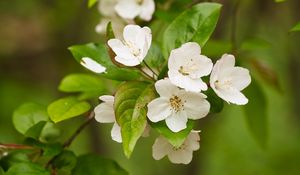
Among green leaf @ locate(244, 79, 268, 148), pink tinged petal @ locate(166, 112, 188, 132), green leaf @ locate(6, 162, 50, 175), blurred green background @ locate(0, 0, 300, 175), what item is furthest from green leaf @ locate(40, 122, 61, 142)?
blurred green background @ locate(0, 0, 300, 175)

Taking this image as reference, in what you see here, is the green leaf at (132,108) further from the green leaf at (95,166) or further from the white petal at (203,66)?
the green leaf at (95,166)

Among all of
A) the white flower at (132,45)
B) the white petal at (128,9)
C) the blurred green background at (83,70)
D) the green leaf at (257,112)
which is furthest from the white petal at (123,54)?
the blurred green background at (83,70)

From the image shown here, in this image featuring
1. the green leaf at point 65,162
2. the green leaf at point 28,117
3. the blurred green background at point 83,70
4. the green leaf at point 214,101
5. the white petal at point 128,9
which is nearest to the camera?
the green leaf at point 214,101

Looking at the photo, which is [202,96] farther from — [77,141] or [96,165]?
[77,141]

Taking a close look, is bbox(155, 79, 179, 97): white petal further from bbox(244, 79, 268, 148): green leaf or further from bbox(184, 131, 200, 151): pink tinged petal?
bbox(244, 79, 268, 148): green leaf

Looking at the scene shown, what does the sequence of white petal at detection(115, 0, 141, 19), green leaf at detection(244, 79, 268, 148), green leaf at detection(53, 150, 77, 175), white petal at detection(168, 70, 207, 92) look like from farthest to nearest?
green leaf at detection(244, 79, 268, 148) < white petal at detection(115, 0, 141, 19) < green leaf at detection(53, 150, 77, 175) < white petal at detection(168, 70, 207, 92)

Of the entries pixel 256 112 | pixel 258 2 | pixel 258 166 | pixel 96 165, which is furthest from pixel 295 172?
pixel 96 165

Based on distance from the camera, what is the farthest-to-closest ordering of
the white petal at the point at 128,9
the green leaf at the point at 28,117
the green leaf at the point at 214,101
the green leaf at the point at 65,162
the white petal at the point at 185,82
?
the white petal at the point at 128,9 < the green leaf at the point at 28,117 < the green leaf at the point at 65,162 < the green leaf at the point at 214,101 < the white petal at the point at 185,82
